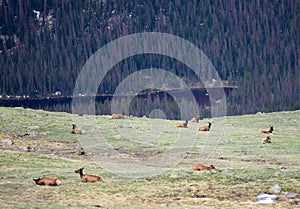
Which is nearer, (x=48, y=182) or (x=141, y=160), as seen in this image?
(x=48, y=182)

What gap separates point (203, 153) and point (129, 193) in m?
14.6

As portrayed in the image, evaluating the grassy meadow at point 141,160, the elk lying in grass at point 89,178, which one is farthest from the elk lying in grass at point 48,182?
Answer: the elk lying in grass at point 89,178

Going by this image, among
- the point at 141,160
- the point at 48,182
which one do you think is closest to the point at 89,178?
the point at 48,182

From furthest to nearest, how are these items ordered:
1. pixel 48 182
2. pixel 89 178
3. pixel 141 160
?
1. pixel 141 160
2. pixel 89 178
3. pixel 48 182

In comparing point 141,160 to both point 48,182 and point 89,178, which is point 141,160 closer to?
point 89,178

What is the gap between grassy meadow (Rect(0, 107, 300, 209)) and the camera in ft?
94.8

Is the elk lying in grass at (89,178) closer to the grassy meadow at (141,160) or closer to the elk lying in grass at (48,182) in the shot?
the grassy meadow at (141,160)

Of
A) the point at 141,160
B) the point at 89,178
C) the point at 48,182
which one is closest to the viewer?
the point at 48,182

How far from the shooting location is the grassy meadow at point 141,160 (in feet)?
94.8

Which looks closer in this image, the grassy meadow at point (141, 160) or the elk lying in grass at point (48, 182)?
the grassy meadow at point (141, 160)

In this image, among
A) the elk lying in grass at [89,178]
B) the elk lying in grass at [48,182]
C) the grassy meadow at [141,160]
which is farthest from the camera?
the elk lying in grass at [89,178]

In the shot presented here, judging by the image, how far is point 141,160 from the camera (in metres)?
41.8

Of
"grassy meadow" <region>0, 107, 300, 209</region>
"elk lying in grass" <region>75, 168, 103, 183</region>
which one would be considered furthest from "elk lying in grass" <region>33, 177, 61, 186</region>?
"elk lying in grass" <region>75, 168, 103, 183</region>

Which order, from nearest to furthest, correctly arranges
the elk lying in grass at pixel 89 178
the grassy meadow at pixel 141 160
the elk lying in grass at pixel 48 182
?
1. the grassy meadow at pixel 141 160
2. the elk lying in grass at pixel 48 182
3. the elk lying in grass at pixel 89 178
